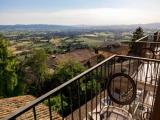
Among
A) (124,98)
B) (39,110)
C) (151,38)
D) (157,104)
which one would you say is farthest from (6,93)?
(157,104)

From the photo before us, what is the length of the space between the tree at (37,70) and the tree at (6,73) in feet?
30.8

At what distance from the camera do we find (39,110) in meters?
8.45

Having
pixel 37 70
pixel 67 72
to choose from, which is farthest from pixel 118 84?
pixel 37 70

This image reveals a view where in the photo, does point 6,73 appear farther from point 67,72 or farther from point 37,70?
point 37,70

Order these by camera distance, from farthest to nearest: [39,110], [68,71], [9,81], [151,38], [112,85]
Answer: [68,71]
[9,81]
[39,110]
[151,38]
[112,85]

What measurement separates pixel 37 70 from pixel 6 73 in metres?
17.8

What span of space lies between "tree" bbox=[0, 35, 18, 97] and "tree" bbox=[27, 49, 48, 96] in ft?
30.8

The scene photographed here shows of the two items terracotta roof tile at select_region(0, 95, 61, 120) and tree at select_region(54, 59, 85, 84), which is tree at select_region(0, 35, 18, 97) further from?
terracotta roof tile at select_region(0, 95, 61, 120)

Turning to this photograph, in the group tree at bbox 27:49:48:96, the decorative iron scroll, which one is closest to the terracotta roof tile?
the decorative iron scroll

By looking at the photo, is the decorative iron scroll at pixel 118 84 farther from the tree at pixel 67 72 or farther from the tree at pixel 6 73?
the tree at pixel 67 72

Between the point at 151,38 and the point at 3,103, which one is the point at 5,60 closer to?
the point at 3,103

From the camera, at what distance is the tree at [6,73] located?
60.4ft

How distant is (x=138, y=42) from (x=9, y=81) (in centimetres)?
1475

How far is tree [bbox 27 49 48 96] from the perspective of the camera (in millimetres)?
29047
